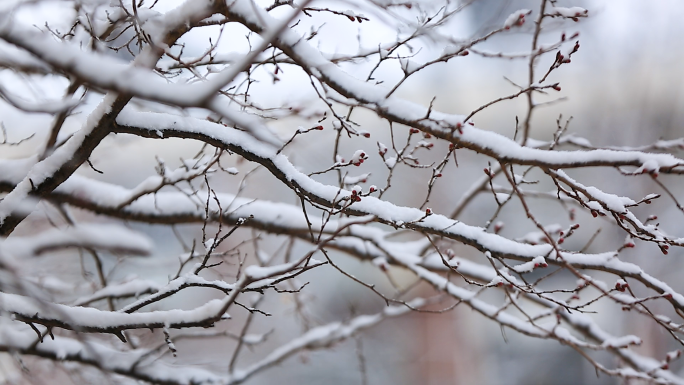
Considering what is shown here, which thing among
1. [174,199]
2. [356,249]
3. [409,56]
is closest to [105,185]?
[174,199]

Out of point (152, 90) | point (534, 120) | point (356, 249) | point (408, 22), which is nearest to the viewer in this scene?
point (152, 90)

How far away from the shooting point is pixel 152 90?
2.63ft

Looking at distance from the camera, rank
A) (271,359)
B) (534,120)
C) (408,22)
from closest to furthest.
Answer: (408,22) → (271,359) → (534,120)

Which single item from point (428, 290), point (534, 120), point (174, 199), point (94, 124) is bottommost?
point (94, 124)

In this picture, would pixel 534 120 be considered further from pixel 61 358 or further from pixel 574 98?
pixel 61 358

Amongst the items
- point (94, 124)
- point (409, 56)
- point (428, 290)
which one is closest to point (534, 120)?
point (428, 290)

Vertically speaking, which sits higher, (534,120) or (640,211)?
(534,120)

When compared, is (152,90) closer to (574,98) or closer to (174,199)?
(174,199)

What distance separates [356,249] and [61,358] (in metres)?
1.81

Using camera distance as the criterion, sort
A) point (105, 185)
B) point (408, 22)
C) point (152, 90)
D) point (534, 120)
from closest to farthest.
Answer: point (152, 90) → point (408, 22) → point (105, 185) → point (534, 120)

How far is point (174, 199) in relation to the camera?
2721 millimetres

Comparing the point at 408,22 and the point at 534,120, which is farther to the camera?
the point at 534,120

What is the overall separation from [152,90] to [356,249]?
7.59ft

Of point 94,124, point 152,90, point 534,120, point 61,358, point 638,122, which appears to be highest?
point 534,120
